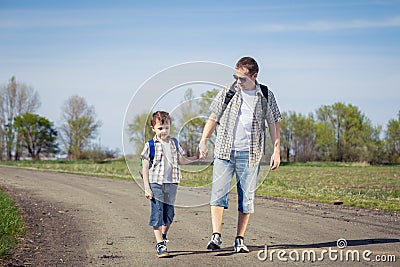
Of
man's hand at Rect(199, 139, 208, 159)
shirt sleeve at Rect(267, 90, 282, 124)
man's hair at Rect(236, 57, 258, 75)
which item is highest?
man's hair at Rect(236, 57, 258, 75)

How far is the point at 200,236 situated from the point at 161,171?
1.78 metres

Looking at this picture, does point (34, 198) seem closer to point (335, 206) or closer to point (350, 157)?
point (335, 206)

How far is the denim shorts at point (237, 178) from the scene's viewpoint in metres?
6.77

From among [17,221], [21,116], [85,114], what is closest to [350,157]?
[85,114]

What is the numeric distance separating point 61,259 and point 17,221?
328 cm

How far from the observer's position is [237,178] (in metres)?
6.89

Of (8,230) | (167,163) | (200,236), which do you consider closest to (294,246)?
(200,236)

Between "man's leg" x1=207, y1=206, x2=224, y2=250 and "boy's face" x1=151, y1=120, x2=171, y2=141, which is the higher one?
"boy's face" x1=151, y1=120, x2=171, y2=141

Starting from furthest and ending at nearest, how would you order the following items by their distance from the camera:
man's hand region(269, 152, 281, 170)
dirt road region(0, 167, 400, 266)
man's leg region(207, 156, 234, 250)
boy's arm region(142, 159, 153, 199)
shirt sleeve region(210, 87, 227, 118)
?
man's hand region(269, 152, 281, 170) < man's leg region(207, 156, 234, 250) < shirt sleeve region(210, 87, 227, 118) < boy's arm region(142, 159, 153, 199) < dirt road region(0, 167, 400, 266)

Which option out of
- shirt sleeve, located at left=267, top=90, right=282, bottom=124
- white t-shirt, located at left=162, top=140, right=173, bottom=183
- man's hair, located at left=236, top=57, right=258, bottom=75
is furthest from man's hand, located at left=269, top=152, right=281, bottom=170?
white t-shirt, located at left=162, top=140, right=173, bottom=183

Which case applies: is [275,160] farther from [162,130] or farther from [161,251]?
[161,251]

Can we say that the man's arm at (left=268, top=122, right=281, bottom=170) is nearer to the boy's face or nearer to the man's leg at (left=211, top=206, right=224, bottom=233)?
the man's leg at (left=211, top=206, right=224, bottom=233)

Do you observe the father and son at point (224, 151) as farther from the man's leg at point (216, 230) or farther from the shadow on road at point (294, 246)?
the shadow on road at point (294, 246)

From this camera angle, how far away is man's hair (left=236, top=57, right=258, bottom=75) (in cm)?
660
